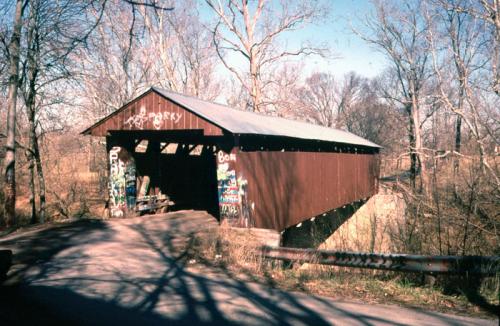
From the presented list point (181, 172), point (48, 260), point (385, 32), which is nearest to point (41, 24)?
point (181, 172)

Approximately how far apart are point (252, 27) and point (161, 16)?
651cm

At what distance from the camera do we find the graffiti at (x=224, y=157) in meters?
9.58

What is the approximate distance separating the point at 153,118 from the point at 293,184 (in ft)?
15.3

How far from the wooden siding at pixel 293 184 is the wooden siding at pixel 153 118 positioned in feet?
4.55

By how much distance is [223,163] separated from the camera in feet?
31.9

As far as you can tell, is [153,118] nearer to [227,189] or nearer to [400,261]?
[227,189]

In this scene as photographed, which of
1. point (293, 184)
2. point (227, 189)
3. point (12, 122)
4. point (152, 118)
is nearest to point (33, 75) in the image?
point (12, 122)

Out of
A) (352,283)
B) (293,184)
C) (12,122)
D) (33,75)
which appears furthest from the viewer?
(33,75)

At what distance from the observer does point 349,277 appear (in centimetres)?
553

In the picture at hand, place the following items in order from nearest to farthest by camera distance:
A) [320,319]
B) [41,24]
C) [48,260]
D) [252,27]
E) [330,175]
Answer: [320,319], [48,260], [41,24], [330,175], [252,27]

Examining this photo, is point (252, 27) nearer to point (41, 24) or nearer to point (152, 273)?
point (41, 24)

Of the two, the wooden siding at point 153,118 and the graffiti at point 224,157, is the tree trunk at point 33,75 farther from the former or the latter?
the graffiti at point 224,157

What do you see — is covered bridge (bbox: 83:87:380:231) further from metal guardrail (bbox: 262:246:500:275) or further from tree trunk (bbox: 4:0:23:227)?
metal guardrail (bbox: 262:246:500:275)

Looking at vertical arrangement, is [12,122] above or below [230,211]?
above
